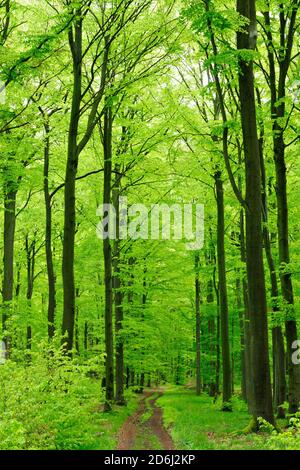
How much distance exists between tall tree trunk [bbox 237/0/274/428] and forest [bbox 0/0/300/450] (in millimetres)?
31

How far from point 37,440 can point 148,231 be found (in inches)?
695

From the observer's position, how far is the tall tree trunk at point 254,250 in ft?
33.9

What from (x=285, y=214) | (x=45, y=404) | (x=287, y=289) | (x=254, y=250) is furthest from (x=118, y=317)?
(x=45, y=404)

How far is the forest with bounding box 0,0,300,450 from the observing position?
30.8 feet

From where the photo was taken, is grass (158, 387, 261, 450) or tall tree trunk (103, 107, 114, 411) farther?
tall tree trunk (103, 107, 114, 411)

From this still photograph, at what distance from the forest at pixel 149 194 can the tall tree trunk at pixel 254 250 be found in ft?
0.10

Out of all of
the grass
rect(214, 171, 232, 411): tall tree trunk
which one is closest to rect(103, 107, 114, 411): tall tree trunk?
the grass

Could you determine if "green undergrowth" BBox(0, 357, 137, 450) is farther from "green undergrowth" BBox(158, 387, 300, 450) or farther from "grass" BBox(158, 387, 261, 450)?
"grass" BBox(158, 387, 261, 450)

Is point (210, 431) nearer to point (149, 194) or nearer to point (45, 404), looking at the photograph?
point (45, 404)

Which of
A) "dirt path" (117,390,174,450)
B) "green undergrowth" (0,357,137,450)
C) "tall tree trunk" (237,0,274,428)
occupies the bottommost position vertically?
"dirt path" (117,390,174,450)

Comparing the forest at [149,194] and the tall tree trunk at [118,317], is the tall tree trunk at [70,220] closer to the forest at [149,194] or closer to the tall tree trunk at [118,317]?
the forest at [149,194]

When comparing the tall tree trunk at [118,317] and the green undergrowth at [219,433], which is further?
the tall tree trunk at [118,317]

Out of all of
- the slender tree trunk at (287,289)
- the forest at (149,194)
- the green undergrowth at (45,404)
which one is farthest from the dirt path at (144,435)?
the slender tree trunk at (287,289)

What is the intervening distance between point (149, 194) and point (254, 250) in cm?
1344
